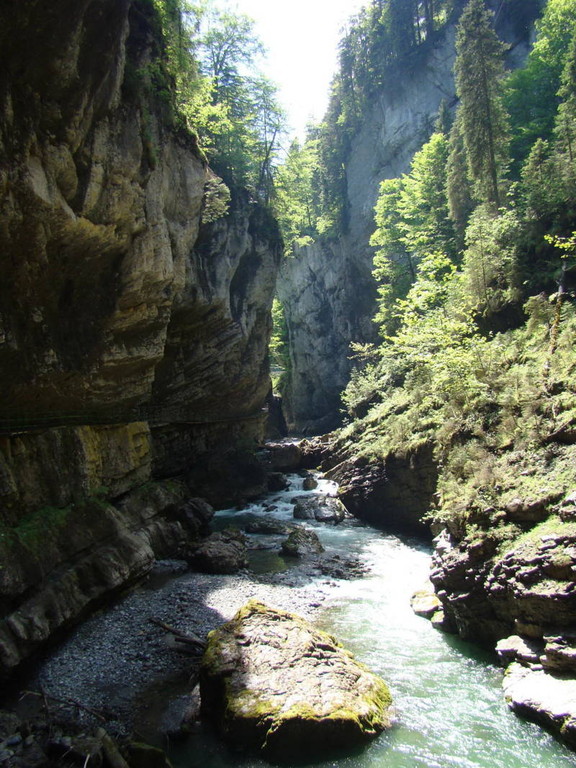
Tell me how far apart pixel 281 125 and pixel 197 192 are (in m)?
17.1

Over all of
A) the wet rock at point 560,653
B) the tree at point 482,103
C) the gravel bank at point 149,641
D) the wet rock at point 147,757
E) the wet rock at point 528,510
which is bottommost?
the gravel bank at point 149,641

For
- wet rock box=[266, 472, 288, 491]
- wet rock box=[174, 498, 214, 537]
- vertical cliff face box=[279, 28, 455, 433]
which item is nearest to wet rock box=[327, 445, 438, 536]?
wet rock box=[266, 472, 288, 491]

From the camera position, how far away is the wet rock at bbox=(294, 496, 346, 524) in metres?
21.0

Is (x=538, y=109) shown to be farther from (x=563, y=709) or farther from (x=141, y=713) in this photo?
(x=141, y=713)

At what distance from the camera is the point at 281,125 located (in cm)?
3103

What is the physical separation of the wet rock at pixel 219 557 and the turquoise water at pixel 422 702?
11.8 feet

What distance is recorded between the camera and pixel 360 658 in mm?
9680

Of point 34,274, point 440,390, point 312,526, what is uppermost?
point 34,274

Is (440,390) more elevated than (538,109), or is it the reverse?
(538,109)

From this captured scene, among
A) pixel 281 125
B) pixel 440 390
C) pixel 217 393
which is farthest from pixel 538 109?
pixel 217 393

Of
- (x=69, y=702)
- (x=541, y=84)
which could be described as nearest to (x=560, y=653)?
(x=69, y=702)

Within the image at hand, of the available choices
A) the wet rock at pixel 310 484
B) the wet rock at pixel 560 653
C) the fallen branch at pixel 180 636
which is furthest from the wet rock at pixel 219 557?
the wet rock at pixel 310 484

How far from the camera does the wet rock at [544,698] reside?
22.6 ft

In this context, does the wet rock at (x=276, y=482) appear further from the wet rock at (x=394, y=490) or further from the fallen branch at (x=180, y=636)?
the fallen branch at (x=180, y=636)
